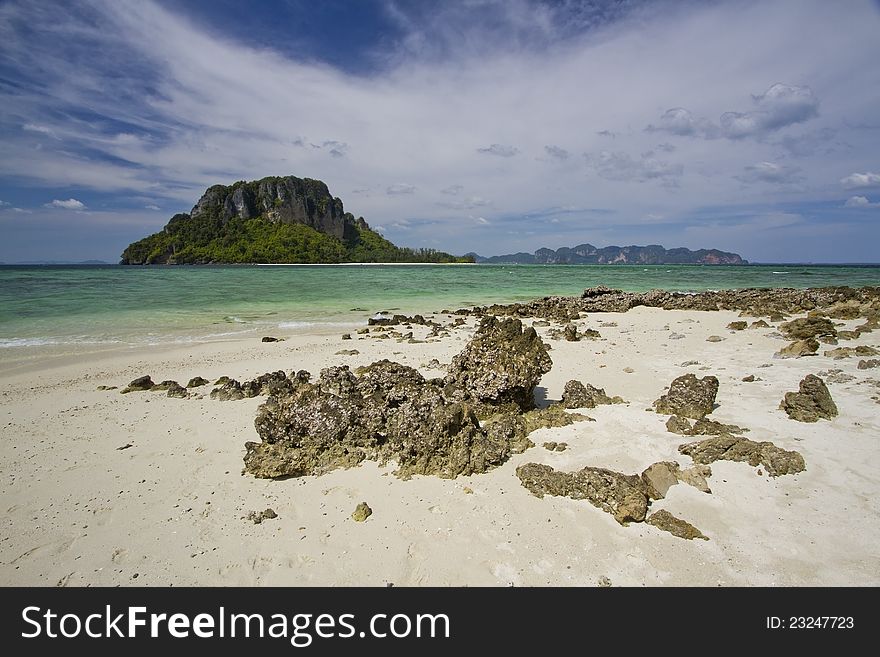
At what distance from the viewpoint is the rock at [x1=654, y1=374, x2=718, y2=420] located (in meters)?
6.36

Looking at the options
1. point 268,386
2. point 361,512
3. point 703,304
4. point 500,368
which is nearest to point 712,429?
point 500,368

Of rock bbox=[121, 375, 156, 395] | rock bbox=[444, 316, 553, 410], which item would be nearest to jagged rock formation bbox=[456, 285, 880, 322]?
rock bbox=[444, 316, 553, 410]

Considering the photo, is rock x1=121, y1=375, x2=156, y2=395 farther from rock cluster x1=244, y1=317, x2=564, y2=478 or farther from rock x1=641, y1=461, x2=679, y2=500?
rock x1=641, y1=461, x2=679, y2=500

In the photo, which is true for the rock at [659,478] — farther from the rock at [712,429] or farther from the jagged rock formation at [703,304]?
the jagged rock formation at [703,304]

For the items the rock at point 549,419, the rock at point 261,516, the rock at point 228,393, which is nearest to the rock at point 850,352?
the rock at point 549,419

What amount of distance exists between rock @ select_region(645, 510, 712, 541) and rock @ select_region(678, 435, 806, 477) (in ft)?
4.41

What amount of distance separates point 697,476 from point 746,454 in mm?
858

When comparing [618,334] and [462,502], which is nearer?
[462,502]

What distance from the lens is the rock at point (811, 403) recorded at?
6027 millimetres
